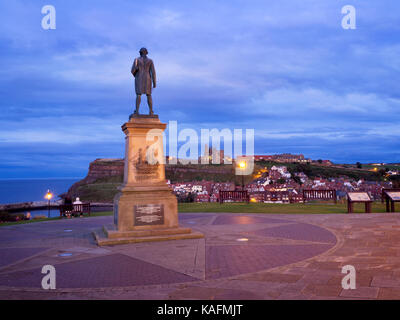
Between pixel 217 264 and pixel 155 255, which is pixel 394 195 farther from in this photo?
pixel 155 255

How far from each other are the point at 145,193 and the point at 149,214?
2.21 feet

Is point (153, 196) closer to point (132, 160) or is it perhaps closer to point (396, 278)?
point (132, 160)

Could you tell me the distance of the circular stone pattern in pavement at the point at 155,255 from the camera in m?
7.02

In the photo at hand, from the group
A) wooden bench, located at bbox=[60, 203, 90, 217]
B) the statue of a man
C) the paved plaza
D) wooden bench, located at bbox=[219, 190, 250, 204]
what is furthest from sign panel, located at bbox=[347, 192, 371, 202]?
wooden bench, located at bbox=[60, 203, 90, 217]

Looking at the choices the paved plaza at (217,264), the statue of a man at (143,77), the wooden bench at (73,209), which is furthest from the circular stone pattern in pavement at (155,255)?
the wooden bench at (73,209)

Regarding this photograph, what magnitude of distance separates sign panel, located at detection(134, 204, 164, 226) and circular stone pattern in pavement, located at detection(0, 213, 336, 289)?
1.02 metres

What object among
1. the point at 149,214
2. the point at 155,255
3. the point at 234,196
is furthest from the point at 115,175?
the point at 155,255

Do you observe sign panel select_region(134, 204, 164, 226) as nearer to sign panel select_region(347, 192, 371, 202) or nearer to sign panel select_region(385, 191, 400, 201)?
sign panel select_region(347, 192, 371, 202)

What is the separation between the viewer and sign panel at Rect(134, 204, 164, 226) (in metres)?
11.5

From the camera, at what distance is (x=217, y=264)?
26.0 feet

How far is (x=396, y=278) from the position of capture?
6391 millimetres

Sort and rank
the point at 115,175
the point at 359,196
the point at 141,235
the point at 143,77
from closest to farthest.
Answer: the point at 141,235 → the point at 143,77 → the point at 359,196 → the point at 115,175

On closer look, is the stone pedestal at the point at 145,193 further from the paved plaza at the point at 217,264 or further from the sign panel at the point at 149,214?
the paved plaza at the point at 217,264

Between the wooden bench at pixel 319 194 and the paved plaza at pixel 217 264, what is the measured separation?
1106cm
